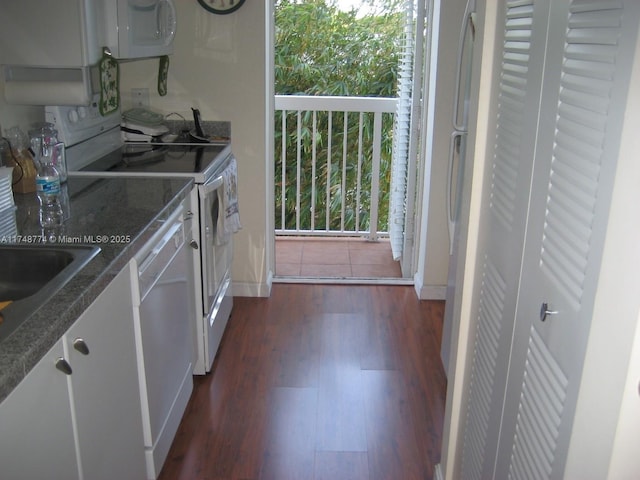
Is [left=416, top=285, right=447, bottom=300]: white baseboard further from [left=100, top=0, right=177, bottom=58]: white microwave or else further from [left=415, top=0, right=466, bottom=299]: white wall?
[left=100, top=0, right=177, bottom=58]: white microwave

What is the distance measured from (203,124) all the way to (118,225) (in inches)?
67.9

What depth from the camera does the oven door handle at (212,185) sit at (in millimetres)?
2717

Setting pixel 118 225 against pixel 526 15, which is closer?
pixel 526 15


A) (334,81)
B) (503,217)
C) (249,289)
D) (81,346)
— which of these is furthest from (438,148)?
(81,346)

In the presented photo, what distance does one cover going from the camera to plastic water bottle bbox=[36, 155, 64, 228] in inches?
80.7

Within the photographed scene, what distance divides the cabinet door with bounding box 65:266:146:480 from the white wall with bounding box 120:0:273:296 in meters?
1.86

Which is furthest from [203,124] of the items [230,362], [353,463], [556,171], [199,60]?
[556,171]

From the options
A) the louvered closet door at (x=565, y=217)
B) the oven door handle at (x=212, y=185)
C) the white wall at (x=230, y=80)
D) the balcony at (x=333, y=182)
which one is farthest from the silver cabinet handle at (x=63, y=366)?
the balcony at (x=333, y=182)

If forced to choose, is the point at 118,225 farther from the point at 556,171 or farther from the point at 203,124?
the point at 203,124

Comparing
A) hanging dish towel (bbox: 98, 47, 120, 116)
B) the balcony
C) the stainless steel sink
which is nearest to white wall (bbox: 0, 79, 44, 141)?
hanging dish towel (bbox: 98, 47, 120, 116)

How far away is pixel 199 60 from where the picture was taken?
353 cm

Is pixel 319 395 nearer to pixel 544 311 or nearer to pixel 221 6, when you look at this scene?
pixel 544 311

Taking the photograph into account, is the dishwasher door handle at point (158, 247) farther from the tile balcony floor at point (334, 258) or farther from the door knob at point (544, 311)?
the tile balcony floor at point (334, 258)

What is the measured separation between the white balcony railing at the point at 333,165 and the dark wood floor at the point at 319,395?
126cm
